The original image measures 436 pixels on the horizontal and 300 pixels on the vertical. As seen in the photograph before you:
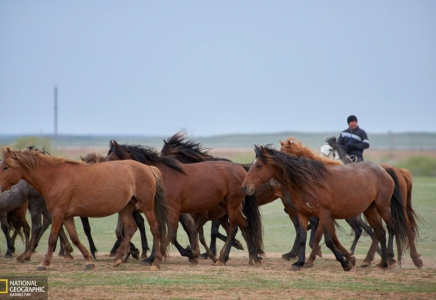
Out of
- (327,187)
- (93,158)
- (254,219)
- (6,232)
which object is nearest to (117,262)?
(254,219)

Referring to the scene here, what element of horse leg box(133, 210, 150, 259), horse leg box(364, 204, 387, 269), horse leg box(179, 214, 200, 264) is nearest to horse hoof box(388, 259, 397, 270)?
horse leg box(364, 204, 387, 269)

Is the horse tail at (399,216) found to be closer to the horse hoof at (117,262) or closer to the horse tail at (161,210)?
the horse tail at (161,210)

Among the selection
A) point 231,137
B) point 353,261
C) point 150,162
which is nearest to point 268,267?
point 353,261

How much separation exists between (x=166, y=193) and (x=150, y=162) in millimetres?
841

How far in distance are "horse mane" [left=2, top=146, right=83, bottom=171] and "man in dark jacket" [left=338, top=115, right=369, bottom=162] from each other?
678 centimetres

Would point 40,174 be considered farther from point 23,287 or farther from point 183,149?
point 183,149

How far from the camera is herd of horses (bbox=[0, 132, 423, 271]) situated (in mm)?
11438

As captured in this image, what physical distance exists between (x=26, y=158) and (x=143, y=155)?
2320mm

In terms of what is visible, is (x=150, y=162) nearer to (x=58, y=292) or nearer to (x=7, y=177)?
(x=7, y=177)

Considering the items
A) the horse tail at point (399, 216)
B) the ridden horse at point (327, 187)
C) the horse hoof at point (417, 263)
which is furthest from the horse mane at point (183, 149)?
the horse hoof at point (417, 263)

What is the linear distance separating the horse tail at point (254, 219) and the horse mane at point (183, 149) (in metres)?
1.37

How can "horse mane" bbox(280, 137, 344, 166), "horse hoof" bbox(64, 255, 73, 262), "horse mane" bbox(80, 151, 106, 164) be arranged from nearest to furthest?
"horse hoof" bbox(64, 255, 73, 262) < "horse mane" bbox(280, 137, 344, 166) < "horse mane" bbox(80, 151, 106, 164)

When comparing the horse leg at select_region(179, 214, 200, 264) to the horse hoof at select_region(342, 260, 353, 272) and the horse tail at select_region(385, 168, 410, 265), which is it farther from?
the horse tail at select_region(385, 168, 410, 265)

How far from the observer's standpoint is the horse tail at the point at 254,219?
13195 millimetres
